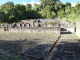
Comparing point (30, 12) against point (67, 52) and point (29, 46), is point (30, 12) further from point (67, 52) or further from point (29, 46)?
point (67, 52)

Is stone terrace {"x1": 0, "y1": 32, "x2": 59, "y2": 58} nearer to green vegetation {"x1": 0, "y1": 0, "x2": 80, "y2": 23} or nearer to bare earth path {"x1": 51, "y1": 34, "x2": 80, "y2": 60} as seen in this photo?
bare earth path {"x1": 51, "y1": 34, "x2": 80, "y2": 60}

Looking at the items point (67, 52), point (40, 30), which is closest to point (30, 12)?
point (40, 30)

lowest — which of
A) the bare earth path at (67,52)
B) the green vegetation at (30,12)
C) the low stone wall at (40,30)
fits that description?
the bare earth path at (67,52)

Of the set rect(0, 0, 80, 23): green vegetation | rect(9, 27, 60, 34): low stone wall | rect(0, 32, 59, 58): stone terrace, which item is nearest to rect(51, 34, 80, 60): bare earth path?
rect(0, 32, 59, 58): stone terrace

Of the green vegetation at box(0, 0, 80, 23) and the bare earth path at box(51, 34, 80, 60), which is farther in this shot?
the green vegetation at box(0, 0, 80, 23)

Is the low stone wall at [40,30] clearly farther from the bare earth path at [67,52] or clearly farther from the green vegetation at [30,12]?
the green vegetation at [30,12]

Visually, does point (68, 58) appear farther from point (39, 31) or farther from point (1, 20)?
point (1, 20)

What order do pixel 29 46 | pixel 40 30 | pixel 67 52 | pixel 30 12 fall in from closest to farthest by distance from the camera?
1. pixel 67 52
2. pixel 29 46
3. pixel 40 30
4. pixel 30 12

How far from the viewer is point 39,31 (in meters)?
11.3

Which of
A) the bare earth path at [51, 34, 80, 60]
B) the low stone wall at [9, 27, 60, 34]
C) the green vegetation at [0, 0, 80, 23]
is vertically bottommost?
the bare earth path at [51, 34, 80, 60]

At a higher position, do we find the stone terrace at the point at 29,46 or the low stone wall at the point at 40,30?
the low stone wall at the point at 40,30

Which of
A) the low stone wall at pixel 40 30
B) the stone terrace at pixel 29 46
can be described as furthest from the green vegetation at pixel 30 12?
the stone terrace at pixel 29 46

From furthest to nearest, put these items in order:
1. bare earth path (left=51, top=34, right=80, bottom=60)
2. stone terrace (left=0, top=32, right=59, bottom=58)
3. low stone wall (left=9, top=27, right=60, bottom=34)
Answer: low stone wall (left=9, top=27, right=60, bottom=34)
stone terrace (left=0, top=32, right=59, bottom=58)
bare earth path (left=51, top=34, right=80, bottom=60)

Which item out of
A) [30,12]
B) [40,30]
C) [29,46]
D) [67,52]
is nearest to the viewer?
[67,52]
